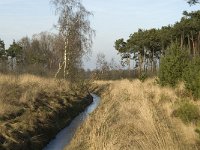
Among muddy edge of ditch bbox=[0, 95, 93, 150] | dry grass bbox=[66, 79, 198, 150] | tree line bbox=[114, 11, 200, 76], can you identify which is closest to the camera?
dry grass bbox=[66, 79, 198, 150]

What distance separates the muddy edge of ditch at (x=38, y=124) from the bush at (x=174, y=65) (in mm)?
5942

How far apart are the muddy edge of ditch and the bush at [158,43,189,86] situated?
19.5 ft

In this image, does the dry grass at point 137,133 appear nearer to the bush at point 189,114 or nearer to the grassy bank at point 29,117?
the bush at point 189,114

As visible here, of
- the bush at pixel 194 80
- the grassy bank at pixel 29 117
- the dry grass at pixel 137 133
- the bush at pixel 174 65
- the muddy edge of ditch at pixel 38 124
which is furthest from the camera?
the bush at pixel 174 65

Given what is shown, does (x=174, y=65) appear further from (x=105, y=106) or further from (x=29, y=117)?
(x=29, y=117)

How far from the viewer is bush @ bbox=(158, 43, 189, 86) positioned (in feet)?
80.2

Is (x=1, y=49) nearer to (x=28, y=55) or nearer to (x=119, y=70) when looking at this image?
(x=28, y=55)

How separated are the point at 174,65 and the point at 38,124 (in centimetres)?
1124

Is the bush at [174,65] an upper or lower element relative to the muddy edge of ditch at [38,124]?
upper

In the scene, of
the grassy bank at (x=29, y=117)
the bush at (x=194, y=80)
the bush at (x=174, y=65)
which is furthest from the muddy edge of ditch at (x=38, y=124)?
the bush at (x=194, y=80)

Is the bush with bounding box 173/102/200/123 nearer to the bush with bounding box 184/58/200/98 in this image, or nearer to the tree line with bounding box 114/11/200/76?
the bush with bounding box 184/58/200/98

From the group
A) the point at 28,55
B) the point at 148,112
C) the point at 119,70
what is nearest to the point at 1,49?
the point at 28,55

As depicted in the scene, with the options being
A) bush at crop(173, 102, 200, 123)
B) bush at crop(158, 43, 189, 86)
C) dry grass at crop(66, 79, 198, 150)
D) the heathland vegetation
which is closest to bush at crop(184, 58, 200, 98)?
the heathland vegetation

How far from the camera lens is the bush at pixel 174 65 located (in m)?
24.5
